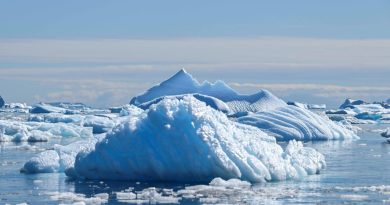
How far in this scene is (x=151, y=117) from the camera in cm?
1948

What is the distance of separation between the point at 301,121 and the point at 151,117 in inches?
752

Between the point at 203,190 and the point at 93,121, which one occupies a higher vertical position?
the point at 93,121

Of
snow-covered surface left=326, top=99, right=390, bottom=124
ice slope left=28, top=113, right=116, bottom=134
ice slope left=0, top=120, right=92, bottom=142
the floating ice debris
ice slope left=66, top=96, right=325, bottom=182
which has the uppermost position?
snow-covered surface left=326, top=99, right=390, bottom=124

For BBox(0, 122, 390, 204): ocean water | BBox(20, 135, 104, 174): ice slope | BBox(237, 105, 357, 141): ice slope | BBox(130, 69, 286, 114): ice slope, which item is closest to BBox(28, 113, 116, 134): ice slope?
BBox(237, 105, 357, 141): ice slope

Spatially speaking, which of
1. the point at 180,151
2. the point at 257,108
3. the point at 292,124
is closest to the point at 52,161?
the point at 180,151

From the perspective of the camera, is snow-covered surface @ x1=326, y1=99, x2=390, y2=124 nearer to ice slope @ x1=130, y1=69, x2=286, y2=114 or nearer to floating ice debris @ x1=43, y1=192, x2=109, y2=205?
ice slope @ x1=130, y1=69, x2=286, y2=114

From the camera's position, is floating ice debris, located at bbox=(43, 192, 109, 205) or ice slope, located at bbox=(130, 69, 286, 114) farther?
ice slope, located at bbox=(130, 69, 286, 114)

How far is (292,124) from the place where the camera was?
3762 cm

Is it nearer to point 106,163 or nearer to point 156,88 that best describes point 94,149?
point 106,163

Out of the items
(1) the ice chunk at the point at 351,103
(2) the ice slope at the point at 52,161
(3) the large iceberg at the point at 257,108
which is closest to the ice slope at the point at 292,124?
(3) the large iceberg at the point at 257,108

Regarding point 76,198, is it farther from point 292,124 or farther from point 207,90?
point 207,90

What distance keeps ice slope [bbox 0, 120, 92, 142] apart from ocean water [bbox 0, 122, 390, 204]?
13.9 metres

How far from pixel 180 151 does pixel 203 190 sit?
5.45 ft

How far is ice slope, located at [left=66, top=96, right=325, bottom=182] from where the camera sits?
18.5 meters
